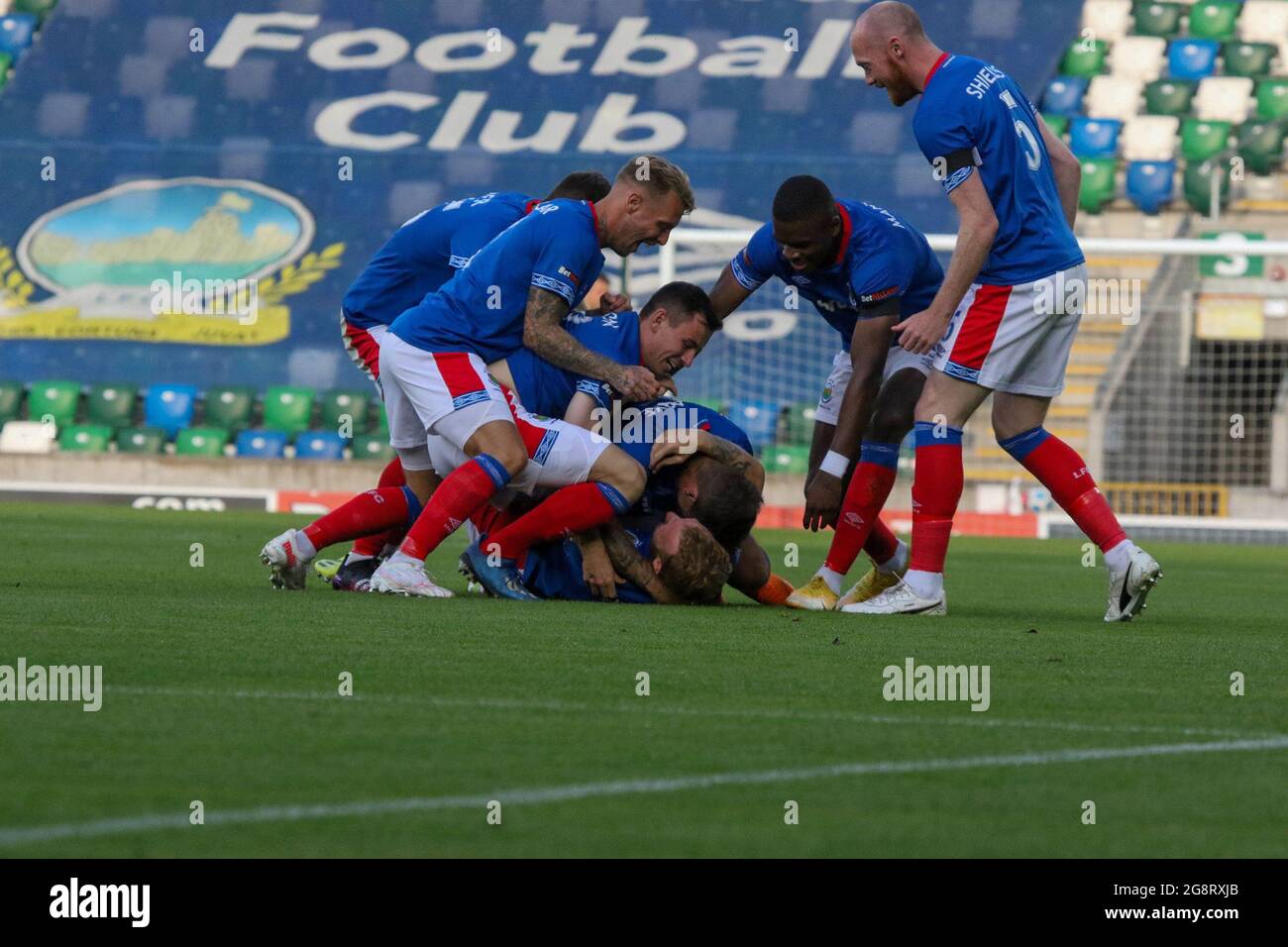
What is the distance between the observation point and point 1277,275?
859 inches

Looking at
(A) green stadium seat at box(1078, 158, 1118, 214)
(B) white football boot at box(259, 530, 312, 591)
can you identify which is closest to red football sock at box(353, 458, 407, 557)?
(B) white football boot at box(259, 530, 312, 591)

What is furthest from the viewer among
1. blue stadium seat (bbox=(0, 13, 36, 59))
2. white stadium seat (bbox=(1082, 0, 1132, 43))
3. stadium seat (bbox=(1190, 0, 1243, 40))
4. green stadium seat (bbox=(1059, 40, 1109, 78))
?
blue stadium seat (bbox=(0, 13, 36, 59))

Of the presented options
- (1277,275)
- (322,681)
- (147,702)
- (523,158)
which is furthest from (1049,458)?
(523,158)

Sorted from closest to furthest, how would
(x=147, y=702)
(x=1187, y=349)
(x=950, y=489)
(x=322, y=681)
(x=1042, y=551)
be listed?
(x=147, y=702) → (x=322, y=681) → (x=950, y=489) → (x=1042, y=551) → (x=1187, y=349)

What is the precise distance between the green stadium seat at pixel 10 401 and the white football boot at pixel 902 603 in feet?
56.6

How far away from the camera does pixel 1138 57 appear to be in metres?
25.4

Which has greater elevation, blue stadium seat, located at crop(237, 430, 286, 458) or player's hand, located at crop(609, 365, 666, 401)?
player's hand, located at crop(609, 365, 666, 401)

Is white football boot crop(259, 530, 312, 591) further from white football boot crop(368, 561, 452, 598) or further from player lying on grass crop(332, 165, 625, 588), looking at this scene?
white football boot crop(368, 561, 452, 598)

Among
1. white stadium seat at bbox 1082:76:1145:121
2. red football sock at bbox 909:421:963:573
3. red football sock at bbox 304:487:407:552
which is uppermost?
white stadium seat at bbox 1082:76:1145:121

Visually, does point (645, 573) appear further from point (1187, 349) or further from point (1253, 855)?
point (1187, 349)

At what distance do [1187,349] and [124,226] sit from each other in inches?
485

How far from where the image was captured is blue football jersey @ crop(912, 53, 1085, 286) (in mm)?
6770

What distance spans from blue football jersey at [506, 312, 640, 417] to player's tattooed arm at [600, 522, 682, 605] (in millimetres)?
479

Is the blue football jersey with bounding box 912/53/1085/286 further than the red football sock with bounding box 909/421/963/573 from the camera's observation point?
No
